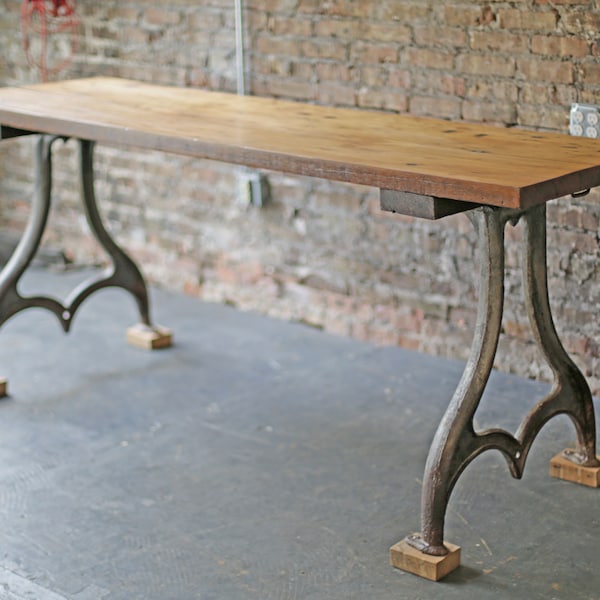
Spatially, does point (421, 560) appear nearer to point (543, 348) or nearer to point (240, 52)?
point (543, 348)

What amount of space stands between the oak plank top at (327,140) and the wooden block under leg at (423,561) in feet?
2.75

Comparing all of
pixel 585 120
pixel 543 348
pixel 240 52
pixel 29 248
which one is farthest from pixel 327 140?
pixel 240 52

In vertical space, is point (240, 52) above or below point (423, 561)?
above

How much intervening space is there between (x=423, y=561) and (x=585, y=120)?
4.87 ft

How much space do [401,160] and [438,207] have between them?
0.70 feet

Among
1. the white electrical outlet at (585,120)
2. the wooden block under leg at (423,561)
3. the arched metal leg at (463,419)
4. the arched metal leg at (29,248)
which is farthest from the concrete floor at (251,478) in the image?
the white electrical outlet at (585,120)

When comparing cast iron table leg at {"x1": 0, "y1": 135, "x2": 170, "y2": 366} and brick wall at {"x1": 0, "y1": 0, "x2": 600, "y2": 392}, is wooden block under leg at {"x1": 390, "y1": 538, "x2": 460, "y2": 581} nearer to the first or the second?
brick wall at {"x1": 0, "y1": 0, "x2": 600, "y2": 392}

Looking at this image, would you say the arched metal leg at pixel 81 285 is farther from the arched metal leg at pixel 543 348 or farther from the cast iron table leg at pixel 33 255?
the arched metal leg at pixel 543 348

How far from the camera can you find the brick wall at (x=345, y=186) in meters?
3.60

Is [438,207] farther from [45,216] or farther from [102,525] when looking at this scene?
[45,216]

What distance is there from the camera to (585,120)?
342 centimetres

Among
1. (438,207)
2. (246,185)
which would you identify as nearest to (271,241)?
(246,185)

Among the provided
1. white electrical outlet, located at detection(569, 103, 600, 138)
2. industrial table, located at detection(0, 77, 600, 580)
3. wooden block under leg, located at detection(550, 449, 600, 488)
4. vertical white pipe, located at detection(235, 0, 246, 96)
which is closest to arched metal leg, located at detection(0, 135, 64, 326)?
industrial table, located at detection(0, 77, 600, 580)

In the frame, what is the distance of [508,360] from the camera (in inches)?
152
